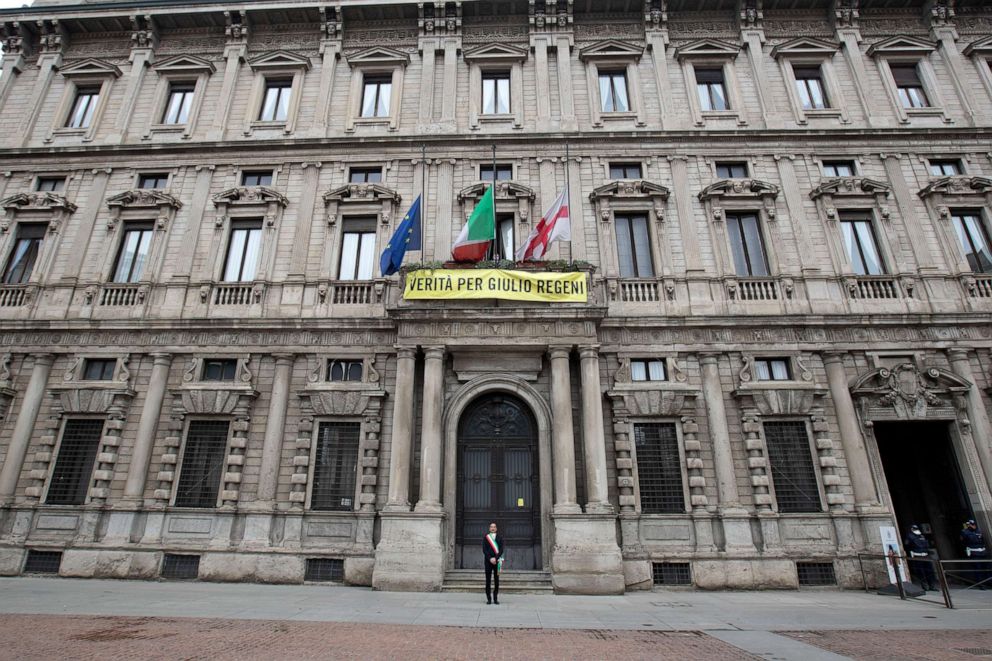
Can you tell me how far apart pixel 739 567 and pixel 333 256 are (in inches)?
614

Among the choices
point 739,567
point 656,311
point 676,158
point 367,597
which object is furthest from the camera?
point 676,158

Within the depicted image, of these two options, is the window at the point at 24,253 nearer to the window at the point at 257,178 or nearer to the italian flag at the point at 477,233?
the window at the point at 257,178

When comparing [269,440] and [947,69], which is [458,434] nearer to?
[269,440]

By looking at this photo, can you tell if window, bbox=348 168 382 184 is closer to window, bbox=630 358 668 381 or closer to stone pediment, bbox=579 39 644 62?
stone pediment, bbox=579 39 644 62

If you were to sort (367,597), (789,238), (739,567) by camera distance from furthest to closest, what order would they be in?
(789,238)
(739,567)
(367,597)

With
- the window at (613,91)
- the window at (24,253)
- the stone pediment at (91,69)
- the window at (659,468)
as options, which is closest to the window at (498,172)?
the window at (613,91)

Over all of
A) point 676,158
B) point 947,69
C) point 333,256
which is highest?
point 947,69

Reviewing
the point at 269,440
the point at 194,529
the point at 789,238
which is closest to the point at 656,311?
the point at 789,238

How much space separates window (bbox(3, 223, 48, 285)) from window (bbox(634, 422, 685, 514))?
21737 mm

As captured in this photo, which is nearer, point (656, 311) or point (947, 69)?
point (656, 311)

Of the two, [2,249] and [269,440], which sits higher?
[2,249]

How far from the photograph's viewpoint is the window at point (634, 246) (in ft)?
56.7

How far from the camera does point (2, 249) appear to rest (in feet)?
59.7

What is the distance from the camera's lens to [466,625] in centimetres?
902
